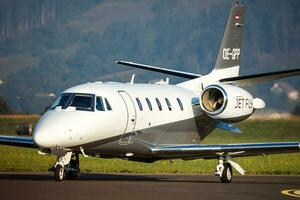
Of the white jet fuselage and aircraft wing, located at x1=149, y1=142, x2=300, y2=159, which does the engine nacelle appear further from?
aircraft wing, located at x1=149, y1=142, x2=300, y2=159

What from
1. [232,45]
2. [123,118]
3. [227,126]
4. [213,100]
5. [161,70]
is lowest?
[123,118]

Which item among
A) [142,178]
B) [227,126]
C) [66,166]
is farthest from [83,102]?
[227,126]

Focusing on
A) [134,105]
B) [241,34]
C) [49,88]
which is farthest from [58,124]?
[49,88]

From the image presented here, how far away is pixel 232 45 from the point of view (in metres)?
38.8

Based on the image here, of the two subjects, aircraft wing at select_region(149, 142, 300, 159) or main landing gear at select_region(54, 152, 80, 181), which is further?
aircraft wing at select_region(149, 142, 300, 159)

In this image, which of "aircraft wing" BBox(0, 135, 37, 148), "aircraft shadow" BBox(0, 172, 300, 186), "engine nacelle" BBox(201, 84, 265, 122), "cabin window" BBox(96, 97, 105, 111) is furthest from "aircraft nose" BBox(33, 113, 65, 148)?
"engine nacelle" BBox(201, 84, 265, 122)

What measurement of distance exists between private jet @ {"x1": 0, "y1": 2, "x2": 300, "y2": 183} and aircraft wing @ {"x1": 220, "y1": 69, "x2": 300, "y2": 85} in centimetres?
3

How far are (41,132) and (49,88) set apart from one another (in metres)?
113

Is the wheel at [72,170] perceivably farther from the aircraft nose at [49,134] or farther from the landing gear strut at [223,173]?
the landing gear strut at [223,173]

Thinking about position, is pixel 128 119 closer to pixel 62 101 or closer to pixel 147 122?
pixel 147 122

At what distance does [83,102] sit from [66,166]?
197 centimetres

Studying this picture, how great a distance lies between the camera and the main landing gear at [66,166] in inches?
1200

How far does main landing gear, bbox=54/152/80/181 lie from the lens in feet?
100.0

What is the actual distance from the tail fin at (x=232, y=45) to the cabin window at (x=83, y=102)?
8.10 meters
